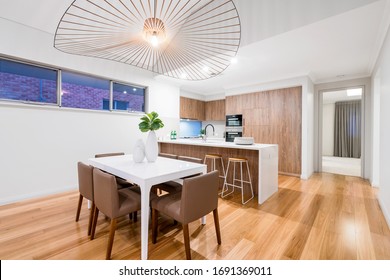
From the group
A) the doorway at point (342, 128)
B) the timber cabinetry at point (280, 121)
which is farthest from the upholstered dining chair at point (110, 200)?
the doorway at point (342, 128)

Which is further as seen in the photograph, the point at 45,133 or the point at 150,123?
the point at 45,133

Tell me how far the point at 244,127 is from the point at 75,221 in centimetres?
435

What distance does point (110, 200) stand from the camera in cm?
147

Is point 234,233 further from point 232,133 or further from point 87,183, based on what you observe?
point 232,133

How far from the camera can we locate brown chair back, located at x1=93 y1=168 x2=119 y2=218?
57.4 inches

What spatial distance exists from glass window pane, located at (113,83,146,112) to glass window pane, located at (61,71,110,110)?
0.67 feet

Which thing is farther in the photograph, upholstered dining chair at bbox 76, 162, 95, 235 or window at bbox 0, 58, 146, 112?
window at bbox 0, 58, 146, 112

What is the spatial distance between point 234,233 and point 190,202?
0.82 metres

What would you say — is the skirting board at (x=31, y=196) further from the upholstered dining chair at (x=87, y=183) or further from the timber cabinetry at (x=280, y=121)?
the timber cabinetry at (x=280, y=121)

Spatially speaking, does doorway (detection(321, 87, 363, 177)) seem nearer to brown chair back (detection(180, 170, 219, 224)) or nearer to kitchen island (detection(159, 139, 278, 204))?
kitchen island (detection(159, 139, 278, 204))

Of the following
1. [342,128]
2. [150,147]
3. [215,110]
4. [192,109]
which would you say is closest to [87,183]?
[150,147]

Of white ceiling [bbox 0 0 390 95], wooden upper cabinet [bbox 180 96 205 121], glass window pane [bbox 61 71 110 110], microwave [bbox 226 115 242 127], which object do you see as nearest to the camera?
white ceiling [bbox 0 0 390 95]

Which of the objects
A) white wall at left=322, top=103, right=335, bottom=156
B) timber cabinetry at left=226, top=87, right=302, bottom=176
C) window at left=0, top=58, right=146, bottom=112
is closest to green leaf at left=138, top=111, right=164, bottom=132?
window at left=0, top=58, right=146, bottom=112

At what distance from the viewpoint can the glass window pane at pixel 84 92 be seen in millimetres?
3137
